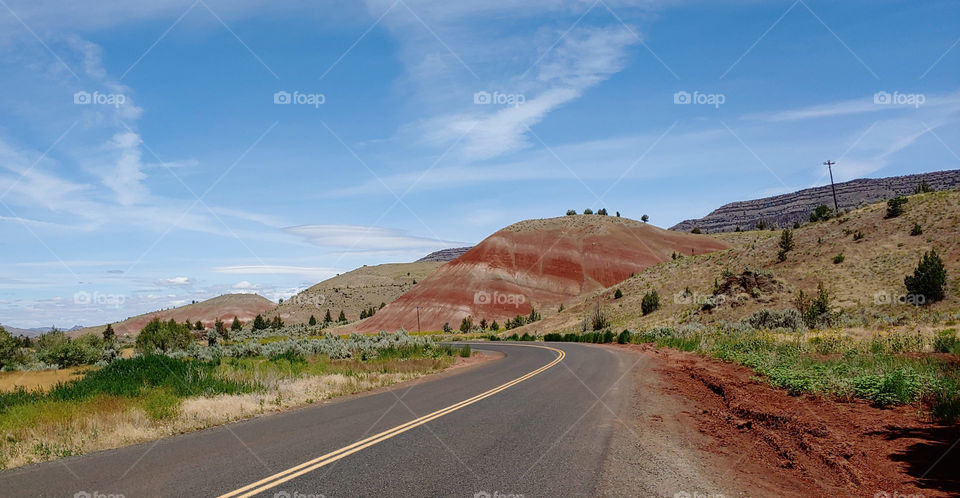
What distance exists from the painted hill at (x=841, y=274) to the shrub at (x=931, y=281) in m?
0.82

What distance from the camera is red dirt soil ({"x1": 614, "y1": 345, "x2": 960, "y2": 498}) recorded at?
247 inches

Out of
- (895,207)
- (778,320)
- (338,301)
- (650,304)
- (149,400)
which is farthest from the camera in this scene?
(338,301)

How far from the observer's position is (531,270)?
346 feet

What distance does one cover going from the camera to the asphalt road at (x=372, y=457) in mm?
6152

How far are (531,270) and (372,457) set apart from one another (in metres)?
98.9

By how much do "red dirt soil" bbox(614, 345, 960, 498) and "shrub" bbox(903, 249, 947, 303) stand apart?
105 ft

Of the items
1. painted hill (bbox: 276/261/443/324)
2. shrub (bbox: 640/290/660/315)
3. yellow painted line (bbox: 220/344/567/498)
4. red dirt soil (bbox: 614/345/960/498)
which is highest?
painted hill (bbox: 276/261/443/324)

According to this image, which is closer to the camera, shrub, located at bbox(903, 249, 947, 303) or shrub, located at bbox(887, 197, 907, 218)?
shrub, located at bbox(903, 249, 947, 303)

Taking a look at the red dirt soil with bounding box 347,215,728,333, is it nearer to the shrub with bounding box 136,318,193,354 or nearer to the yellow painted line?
the shrub with bounding box 136,318,193,354

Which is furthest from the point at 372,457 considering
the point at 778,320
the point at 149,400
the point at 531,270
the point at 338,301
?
the point at 338,301

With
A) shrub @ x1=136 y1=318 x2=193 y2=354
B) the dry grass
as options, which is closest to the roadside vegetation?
the dry grass

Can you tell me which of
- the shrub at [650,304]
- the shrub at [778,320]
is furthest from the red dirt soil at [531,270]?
the shrub at [778,320]

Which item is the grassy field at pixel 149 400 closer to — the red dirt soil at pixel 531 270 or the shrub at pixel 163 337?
the shrub at pixel 163 337

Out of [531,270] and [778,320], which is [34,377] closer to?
[778,320]
